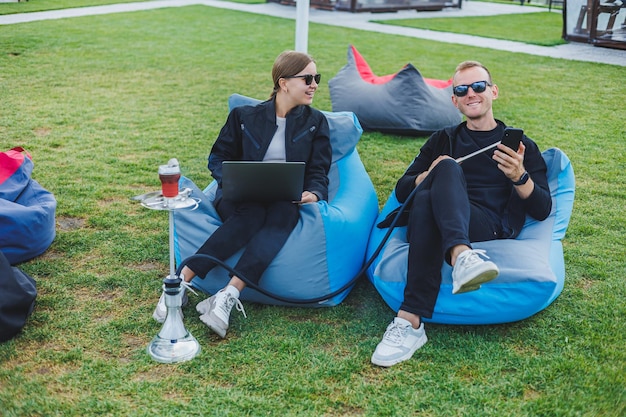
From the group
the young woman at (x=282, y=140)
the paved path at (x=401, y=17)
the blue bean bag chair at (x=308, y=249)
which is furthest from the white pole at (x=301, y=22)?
the paved path at (x=401, y=17)

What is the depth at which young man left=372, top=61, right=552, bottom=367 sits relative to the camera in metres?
2.81

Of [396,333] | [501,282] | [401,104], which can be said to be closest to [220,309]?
[396,333]

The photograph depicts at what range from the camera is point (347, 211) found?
3.49 meters

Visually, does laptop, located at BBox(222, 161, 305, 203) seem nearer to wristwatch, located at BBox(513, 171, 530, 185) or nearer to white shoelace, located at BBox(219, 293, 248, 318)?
white shoelace, located at BBox(219, 293, 248, 318)

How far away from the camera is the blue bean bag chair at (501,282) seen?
2975mm

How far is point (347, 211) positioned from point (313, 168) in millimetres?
288

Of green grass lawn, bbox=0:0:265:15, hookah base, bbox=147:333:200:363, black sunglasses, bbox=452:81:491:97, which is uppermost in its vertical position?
green grass lawn, bbox=0:0:265:15

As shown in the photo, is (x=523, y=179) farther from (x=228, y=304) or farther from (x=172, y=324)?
(x=172, y=324)

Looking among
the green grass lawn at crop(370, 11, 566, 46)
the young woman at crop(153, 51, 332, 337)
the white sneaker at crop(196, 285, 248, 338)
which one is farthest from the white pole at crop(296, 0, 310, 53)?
the green grass lawn at crop(370, 11, 566, 46)

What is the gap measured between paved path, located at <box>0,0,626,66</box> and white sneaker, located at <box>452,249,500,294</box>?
320 inches

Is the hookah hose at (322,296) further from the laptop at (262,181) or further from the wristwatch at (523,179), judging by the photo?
the wristwatch at (523,179)

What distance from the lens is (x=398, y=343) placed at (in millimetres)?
2826

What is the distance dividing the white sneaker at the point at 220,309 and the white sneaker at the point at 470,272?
0.93m

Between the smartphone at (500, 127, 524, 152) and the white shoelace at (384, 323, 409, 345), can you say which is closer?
the white shoelace at (384, 323, 409, 345)
